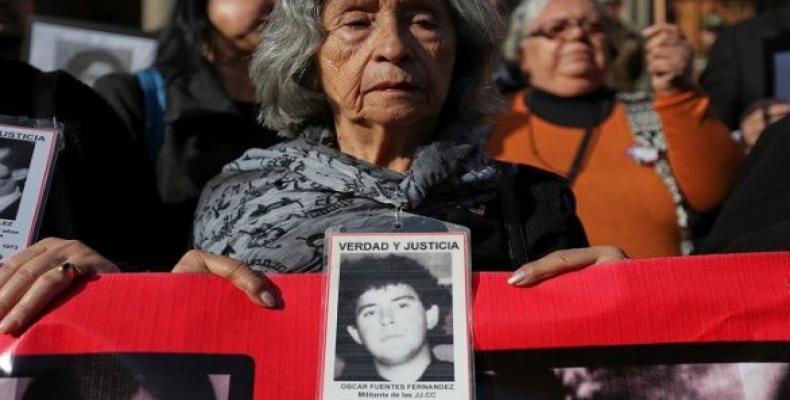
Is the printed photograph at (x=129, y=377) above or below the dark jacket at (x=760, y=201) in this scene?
below

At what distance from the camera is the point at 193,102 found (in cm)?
304

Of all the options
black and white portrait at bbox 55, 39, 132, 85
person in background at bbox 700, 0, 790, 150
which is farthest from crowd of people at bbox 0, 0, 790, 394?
person in background at bbox 700, 0, 790, 150

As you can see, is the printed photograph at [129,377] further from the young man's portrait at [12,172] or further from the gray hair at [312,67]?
the gray hair at [312,67]

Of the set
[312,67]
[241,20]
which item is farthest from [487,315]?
[241,20]

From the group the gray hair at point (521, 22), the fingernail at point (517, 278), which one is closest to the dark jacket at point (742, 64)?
the gray hair at point (521, 22)

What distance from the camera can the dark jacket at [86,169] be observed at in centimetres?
222

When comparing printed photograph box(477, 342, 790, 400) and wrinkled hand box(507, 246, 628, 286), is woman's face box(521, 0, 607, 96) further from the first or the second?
printed photograph box(477, 342, 790, 400)

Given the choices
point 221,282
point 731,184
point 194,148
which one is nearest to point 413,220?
point 221,282

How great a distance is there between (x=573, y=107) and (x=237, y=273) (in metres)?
2.03

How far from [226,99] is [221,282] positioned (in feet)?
4.45

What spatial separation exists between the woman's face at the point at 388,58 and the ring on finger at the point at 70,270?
2.26ft

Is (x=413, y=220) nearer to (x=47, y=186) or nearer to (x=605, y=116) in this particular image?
(x=47, y=186)

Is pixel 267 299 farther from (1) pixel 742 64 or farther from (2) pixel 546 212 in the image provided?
(1) pixel 742 64

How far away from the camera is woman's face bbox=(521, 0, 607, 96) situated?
370 centimetres
